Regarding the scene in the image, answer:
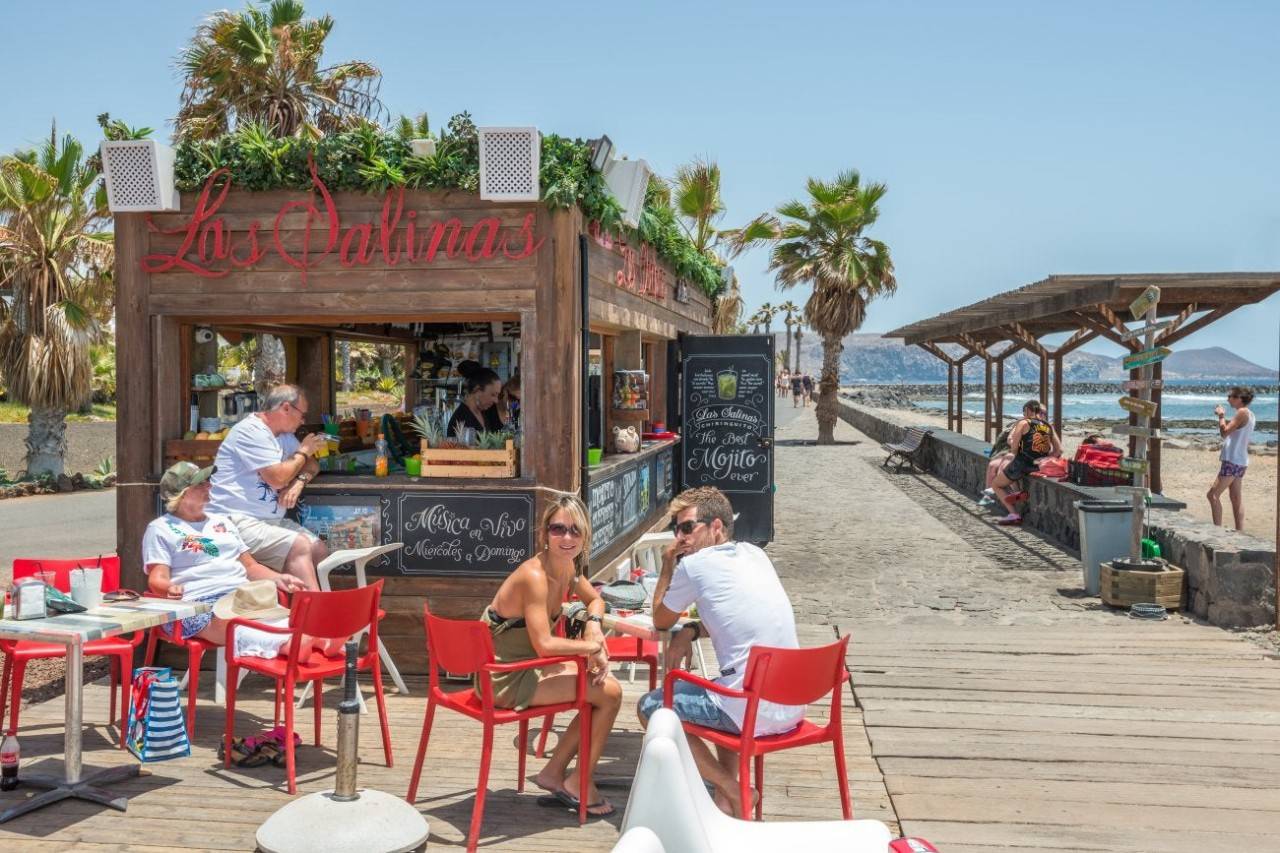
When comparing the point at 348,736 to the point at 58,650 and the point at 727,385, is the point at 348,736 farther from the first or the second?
the point at 727,385

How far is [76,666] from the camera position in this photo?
4320 millimetres

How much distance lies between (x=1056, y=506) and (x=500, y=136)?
8019mm

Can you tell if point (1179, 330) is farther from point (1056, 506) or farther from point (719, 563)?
point (719, 563)

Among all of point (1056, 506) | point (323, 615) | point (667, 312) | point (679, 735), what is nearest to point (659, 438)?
point (667, 312)

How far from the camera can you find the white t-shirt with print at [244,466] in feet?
19.4

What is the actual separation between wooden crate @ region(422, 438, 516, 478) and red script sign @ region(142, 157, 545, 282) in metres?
1.08

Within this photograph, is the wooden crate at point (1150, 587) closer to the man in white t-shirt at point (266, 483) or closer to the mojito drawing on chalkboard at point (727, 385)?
the mojito drawing on chalkboard at point (727, 385)

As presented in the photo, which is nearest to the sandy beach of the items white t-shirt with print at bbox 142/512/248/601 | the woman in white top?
the woman in white top

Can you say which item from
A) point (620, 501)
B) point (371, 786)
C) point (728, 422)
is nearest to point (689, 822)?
point (371, 786)

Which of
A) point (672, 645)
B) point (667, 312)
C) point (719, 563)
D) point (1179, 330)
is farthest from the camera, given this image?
point (1179, 330)

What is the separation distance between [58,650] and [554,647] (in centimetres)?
237

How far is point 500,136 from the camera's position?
6020 millimetres

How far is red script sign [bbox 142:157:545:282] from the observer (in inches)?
246

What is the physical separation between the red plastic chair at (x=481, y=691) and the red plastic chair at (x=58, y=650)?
1584 mm
